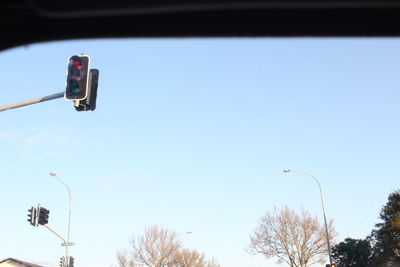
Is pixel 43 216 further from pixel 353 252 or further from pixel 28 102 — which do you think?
pixel 353 252

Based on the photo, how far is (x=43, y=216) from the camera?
75.7 feet

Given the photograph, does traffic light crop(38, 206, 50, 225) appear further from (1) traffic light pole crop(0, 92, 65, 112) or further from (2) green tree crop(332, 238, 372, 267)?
(2) green tree crop(332, 238, 372, 267)

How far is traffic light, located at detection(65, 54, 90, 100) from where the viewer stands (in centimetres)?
871

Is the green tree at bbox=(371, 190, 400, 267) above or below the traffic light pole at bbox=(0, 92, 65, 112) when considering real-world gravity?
above

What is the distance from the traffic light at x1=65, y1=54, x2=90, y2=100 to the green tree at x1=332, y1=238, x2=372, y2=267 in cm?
4963

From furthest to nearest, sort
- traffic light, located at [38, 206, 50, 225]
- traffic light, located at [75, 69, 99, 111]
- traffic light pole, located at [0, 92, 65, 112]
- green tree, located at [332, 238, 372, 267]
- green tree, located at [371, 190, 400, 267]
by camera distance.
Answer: green tree, located at [332, 238, 372, 267], green tree, located at [371, 190, 400, 267], traffic light, located at [38, 206, 50, 225], traffic light pole, located at [0, 92, 65, 112], traffic light, located at [75, 69, 99, 111]

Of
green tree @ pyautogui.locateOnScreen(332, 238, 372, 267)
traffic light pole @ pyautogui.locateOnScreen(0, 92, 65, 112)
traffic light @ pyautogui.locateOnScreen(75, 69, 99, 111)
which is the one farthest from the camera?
green tree @ pyautogui.locateOnScreen(332, 238, 372, 267)

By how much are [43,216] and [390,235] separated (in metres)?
35.9

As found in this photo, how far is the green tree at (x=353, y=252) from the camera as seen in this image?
5184 cm

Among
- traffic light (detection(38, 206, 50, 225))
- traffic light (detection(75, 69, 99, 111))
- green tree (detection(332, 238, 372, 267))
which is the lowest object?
traffic light (detection(75, 69, 99, 111))

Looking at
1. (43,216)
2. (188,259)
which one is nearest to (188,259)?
(188,259)

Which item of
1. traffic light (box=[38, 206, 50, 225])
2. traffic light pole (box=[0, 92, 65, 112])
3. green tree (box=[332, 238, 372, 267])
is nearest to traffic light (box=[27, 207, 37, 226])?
traffic light (box=[38, 206, 50, 225])

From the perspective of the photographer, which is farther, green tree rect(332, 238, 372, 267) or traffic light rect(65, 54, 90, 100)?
green tree rect(332, 238, 372, 267)

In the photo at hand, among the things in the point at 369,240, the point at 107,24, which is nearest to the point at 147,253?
the point at 369,240
